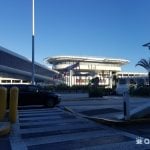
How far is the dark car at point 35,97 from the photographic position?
23375 mm

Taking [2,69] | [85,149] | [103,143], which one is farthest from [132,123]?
[2,69]

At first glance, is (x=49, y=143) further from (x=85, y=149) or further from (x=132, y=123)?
(x=132, y=123)

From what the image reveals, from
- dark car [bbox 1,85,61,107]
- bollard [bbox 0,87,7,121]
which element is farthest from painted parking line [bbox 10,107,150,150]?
dark car [bbox 1,85,61,107]

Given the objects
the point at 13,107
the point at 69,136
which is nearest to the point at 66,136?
the point at 69,136

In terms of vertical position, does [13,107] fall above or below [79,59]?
below

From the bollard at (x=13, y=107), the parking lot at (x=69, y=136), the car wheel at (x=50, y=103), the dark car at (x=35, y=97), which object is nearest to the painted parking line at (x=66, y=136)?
the parking lot at (x=69, y=136)

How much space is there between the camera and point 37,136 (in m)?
11.0

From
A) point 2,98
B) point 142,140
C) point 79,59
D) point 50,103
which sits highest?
point 79,59

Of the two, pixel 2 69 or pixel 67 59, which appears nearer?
pixel 2 69

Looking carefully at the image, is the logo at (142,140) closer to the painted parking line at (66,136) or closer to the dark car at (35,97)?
the painted parking line at (66,136)

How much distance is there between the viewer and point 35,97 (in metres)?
23.7

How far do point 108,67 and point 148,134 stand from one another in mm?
160386

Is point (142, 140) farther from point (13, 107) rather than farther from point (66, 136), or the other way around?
point (13, 107)

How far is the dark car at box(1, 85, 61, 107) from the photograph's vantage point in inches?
920
